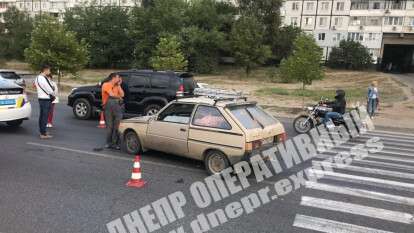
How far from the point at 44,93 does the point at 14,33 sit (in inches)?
2549

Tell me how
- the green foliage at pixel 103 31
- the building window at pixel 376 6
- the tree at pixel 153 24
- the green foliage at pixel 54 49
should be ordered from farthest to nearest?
the building window at pixel 376 6 → the green foliage at pixel 103 31 → the tree at pixel 153 24 → the green foliage at pixel 54 49

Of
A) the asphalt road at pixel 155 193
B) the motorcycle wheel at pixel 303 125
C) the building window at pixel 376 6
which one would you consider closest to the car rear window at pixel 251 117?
the asphalt road at pixel 155 193

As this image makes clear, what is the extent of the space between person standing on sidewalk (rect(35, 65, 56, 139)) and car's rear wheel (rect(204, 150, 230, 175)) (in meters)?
5.08

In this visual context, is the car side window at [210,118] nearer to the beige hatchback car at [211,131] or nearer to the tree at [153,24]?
the beige hatchback car at [211,131]

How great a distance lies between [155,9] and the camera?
53.4m

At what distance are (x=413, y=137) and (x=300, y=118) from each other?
4.32 meters

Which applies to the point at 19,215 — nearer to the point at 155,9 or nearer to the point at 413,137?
the point at 413,137

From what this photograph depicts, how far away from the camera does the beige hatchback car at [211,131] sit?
7.30m

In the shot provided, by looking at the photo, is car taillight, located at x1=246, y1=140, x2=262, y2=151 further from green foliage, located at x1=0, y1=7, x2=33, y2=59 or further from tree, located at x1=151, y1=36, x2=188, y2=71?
green foliage, located at x1=0, y1=7, x2=33, y2=59

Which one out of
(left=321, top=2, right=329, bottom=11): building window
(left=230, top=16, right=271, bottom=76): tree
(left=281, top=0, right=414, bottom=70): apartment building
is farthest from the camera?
(left=321, top=2, right=329, bottom=11): building window

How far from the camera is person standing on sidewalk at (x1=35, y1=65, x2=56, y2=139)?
10.2 meters

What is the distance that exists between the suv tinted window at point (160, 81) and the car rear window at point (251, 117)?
575 centimetres

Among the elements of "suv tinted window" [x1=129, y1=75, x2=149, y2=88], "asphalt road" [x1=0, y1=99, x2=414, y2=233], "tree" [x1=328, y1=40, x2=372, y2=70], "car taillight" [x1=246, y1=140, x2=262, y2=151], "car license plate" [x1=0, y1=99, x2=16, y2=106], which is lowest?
"asphalt road" [x1=0, y1=99, x2=414, y2=233]

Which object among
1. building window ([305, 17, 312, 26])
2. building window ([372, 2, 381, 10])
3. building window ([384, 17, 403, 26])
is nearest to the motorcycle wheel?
building window ([384, 17, 403, 26])
